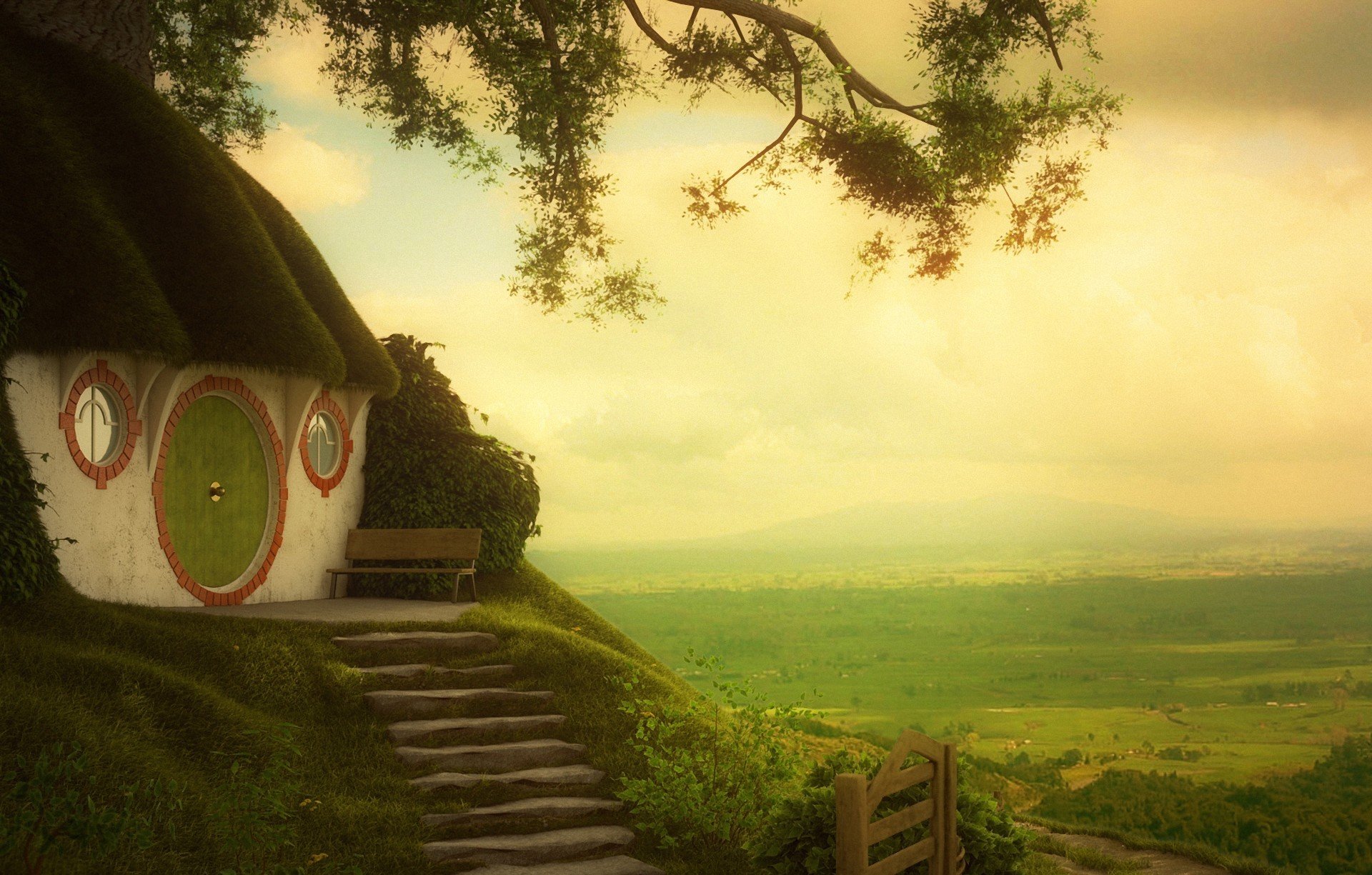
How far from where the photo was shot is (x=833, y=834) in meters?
6.38

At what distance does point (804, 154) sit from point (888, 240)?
6.78 feet

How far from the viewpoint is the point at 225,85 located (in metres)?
20.9

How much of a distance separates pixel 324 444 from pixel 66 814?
10614 millimetres

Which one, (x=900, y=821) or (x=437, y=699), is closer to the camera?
(x=900, y=821)

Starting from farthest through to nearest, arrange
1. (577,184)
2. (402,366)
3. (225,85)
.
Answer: (225,85) < (577,184) < (402,366)

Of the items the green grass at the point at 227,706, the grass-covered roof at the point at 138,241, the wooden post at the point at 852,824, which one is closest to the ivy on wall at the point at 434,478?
the grass-covered roof at the point at 138,241

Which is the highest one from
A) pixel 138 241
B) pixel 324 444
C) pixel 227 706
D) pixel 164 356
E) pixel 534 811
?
pixel 138 241

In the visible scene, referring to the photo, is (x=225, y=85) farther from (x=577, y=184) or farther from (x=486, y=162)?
(x=577, y=184)

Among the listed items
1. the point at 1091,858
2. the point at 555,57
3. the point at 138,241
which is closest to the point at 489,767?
the point at 1091,858

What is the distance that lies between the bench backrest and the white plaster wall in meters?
0.66

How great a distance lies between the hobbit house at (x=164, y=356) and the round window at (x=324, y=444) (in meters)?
0.03

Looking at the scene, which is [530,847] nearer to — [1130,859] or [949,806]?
[949,806]

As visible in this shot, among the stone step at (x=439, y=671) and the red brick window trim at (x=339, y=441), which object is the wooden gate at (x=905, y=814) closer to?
the stone step at (x=439, y=671)

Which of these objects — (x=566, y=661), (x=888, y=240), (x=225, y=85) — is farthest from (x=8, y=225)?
(x=888, y=240)
